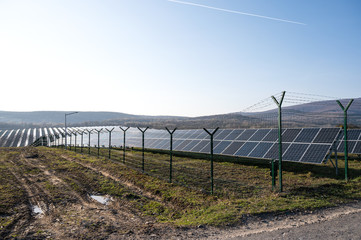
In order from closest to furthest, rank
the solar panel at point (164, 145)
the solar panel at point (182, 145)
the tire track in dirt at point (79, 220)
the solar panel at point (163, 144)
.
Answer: the tire track in dirt at point (79, 220)
the solar panel at point (182, 145)
the solar panel at point (164, 145)
the solar panel at point (163, 144)

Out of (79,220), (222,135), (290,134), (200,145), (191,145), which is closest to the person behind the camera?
(79,220)

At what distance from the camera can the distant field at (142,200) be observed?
865cm

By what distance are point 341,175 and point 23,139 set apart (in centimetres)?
9129

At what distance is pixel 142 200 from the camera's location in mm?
12227

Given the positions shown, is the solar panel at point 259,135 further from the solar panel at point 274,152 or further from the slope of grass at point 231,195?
the slope of grass at point 231,195

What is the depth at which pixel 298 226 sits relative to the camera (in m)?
7.91

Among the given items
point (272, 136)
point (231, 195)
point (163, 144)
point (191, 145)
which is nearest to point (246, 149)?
point (272, 136)

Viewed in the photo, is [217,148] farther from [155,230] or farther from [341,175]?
[155,230]

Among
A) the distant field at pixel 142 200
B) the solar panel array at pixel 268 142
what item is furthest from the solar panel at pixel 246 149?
the distant field at pixel 142 200

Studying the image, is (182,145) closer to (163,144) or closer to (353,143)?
(163,144)

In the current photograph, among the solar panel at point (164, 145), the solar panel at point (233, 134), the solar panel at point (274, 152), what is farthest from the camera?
the solar panel at point (164, 145)

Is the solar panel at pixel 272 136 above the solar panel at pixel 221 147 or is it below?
above

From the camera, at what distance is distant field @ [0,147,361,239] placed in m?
8.65

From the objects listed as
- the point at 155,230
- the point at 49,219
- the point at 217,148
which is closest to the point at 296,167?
the point at 217,148
